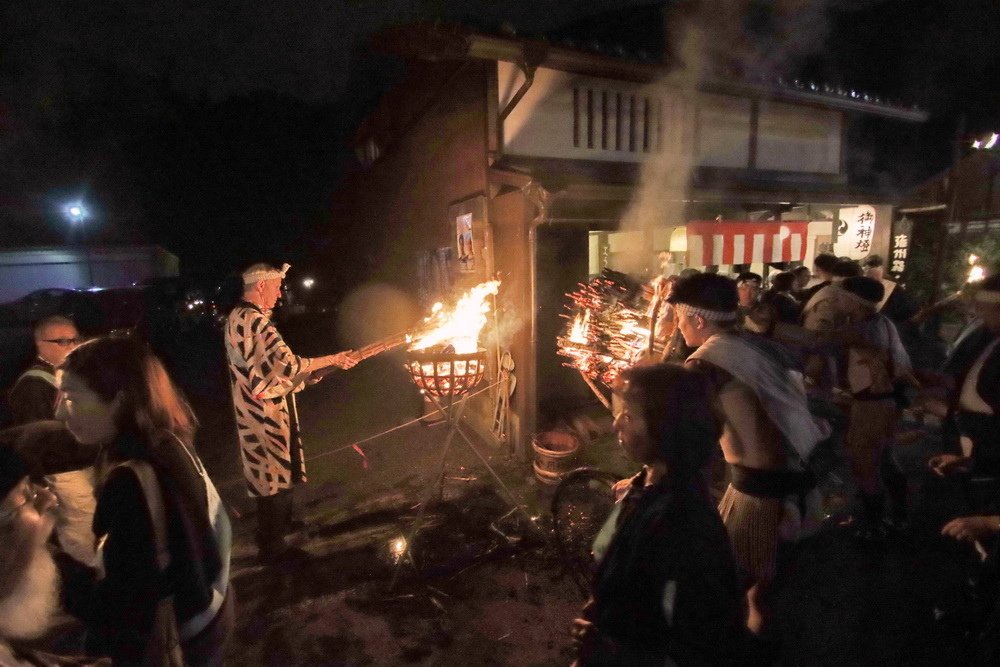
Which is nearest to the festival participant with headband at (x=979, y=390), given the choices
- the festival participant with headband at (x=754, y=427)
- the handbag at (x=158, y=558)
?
the festival participant with headband at (x=754, y=427)

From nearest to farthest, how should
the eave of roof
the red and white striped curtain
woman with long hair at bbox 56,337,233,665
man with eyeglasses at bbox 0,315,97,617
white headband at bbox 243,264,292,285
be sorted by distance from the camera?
woman with long hair at bbox 56,337,233,665 < man with eyeglasses at bbox 0,315,97,617 < white headband at bbox 243,264,292,285 < the eave of roof < the red and white striped curtain

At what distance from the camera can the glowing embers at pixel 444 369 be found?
14.8 ft

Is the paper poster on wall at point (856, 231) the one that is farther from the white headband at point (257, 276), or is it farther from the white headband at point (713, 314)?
the white headband at point (257, 276)

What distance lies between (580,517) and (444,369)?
2508mm

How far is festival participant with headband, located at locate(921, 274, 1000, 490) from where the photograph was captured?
10.8 feet

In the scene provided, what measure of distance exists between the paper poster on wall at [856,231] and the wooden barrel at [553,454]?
858 cm

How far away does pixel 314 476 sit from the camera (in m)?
7.02

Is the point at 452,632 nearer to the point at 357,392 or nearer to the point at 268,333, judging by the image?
the point at 268,333

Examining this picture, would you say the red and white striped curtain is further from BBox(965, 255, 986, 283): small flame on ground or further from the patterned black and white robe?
BBox(965, 255, 986, 283): small flame on ground

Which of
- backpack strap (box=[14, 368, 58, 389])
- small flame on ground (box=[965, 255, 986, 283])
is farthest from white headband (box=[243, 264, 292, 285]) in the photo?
small flame on ground (box=[965, 255, 986, 283])

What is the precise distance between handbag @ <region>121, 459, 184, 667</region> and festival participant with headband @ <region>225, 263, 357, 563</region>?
99.6 inches

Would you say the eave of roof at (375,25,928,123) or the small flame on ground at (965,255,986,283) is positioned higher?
the eave of roof at (375,25,928,123)

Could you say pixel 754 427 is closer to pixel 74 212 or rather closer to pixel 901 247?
pixel 901 247

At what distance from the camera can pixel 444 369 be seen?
4594 mm
